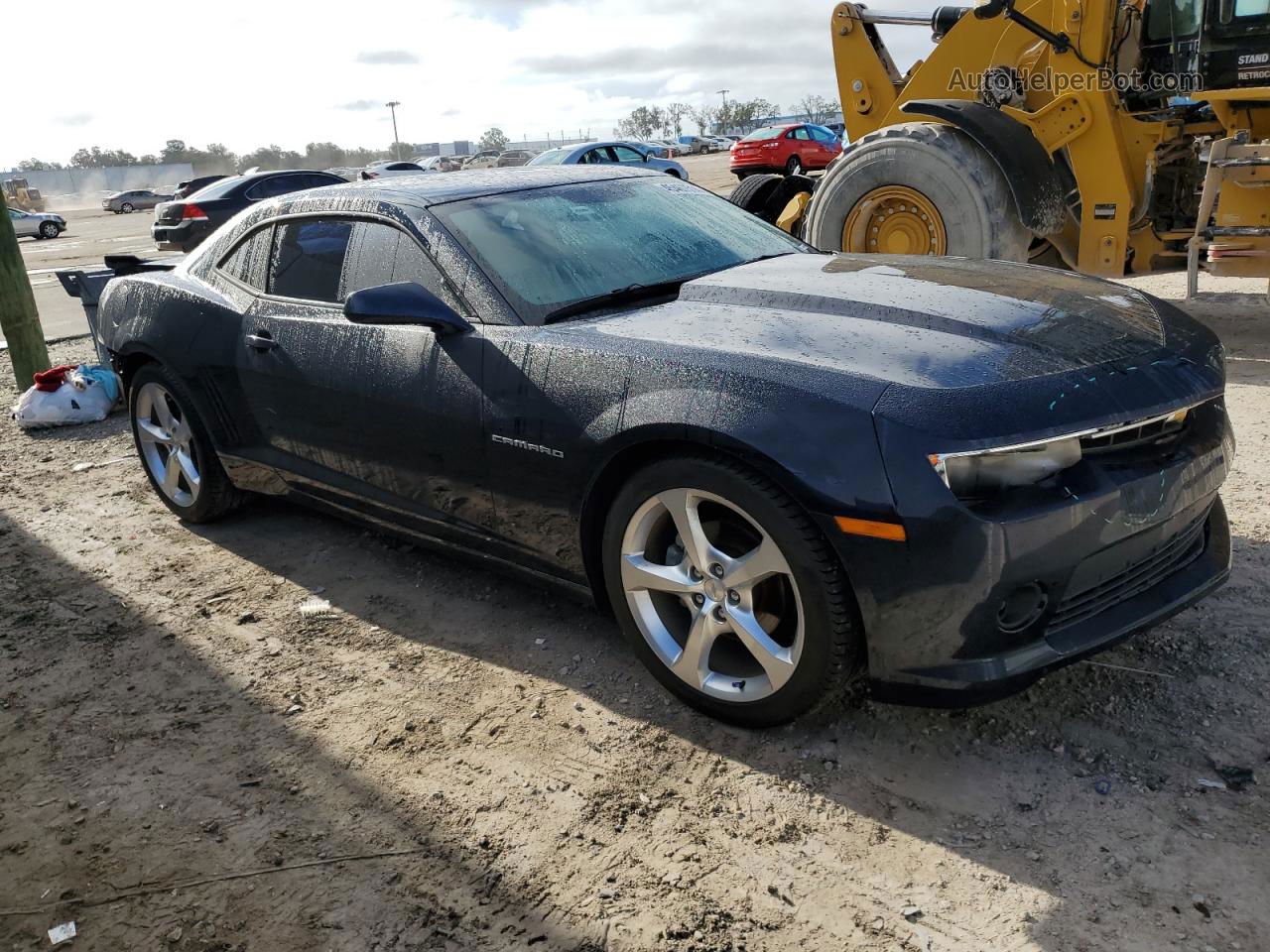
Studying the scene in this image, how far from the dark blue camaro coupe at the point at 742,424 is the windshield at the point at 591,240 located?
0.04 ft

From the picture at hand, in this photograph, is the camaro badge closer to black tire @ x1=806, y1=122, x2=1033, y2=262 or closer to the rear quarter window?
the rear quarter window

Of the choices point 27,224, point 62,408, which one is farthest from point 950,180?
point 27,224

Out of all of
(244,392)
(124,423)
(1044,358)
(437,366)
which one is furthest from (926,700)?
(124,423)

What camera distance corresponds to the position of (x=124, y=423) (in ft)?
23.1

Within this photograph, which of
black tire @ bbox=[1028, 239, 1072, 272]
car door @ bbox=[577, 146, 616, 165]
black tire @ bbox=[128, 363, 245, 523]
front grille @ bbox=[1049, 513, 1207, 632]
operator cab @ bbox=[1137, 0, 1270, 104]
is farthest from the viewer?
car door @ bbox=[577, 146, 616, 165]

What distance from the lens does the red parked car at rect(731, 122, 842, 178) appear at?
28.6 metres

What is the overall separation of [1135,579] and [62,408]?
6.93m

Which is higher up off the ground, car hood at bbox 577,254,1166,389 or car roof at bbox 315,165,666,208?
car roof at bbox 315,165,666,208

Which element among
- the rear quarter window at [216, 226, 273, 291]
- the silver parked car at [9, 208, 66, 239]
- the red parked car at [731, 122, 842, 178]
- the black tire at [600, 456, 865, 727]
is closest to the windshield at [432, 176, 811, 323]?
the black tire at [600, 456, 865, 727]

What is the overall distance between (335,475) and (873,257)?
2187 millimetres

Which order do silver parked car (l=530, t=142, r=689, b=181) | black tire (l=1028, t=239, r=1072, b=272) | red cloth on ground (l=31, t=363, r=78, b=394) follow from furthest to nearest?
silver parked car (l=530, t=142, r=689, b=181) < black tire (l=1028, t=239, r=1072, b=272) < red cloth on ground (l=31, t=363, r=78, b=394)

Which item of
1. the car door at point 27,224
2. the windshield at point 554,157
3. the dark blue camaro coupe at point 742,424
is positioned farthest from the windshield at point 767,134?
the dark blue camaro coupe at point 742,424

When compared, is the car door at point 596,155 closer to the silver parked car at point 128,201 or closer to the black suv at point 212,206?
the black suv at point 212,206

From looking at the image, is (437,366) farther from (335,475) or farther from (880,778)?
(880,778)
